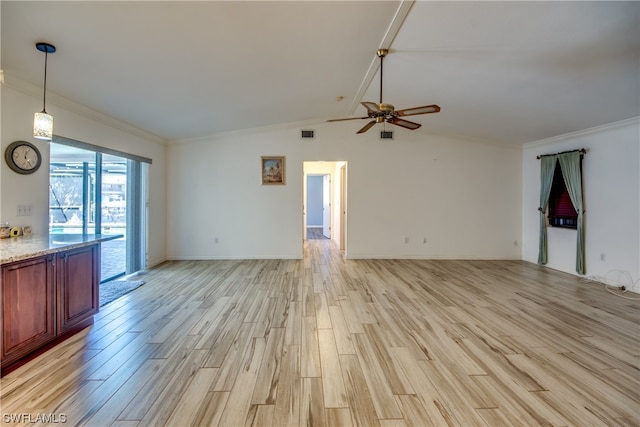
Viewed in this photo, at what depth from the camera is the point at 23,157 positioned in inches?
110

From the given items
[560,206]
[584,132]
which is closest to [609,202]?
[560,206]

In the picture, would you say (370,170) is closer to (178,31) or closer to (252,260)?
(252,260)

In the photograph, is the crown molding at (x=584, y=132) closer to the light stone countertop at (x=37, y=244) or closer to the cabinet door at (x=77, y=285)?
the light stone countertop at (x=37, y=244)

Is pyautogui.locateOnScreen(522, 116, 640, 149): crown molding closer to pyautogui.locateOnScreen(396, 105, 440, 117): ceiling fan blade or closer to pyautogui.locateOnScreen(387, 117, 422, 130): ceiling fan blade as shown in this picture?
pyautogui.locateOnScreen(387, 117, 422, 130): ceiling fan blade

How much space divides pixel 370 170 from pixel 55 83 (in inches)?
199

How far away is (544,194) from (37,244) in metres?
7.53

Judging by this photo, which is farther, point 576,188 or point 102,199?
point 576,188

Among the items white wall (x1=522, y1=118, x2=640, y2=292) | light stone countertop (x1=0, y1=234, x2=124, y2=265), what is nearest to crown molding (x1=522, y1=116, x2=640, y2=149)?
white wall (x1=522, y1=118, x2=640, y2=292)

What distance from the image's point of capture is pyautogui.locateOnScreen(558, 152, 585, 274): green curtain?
15.4 feet

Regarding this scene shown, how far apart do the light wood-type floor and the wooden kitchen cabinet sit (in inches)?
5.7

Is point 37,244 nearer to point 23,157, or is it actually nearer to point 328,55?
point 23,157

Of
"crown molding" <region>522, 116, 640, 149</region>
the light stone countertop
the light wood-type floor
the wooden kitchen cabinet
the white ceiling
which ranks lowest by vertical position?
the light wood-type floor

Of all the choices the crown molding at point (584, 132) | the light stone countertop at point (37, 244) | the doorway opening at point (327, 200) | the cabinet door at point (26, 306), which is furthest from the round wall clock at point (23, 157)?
the crown molding at point (584, 132)

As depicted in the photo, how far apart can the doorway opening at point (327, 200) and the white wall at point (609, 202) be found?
4.20 m
